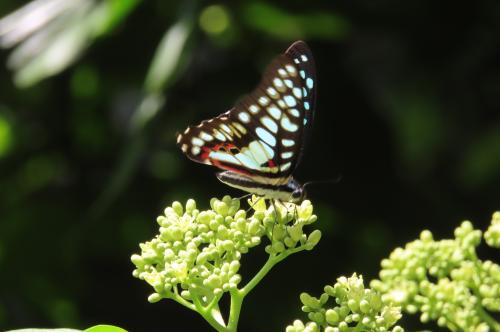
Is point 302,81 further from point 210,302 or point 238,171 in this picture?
point 210,302

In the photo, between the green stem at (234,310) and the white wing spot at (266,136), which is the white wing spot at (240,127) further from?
the green stem at (234,310)

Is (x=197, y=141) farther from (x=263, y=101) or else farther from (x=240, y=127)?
(x=263, y=101)

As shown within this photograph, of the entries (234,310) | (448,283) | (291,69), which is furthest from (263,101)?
(448,283)

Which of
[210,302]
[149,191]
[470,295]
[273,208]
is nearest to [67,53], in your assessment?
[149,191]

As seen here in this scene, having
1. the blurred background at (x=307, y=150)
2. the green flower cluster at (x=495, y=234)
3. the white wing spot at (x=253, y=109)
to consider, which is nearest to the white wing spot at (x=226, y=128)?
the white wing spot at (x=253, y=109)

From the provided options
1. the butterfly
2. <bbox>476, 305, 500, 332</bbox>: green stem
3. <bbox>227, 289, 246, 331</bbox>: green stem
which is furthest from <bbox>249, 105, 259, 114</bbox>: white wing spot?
<bbox>476, 305, 500, 332</bbox>: green stem
